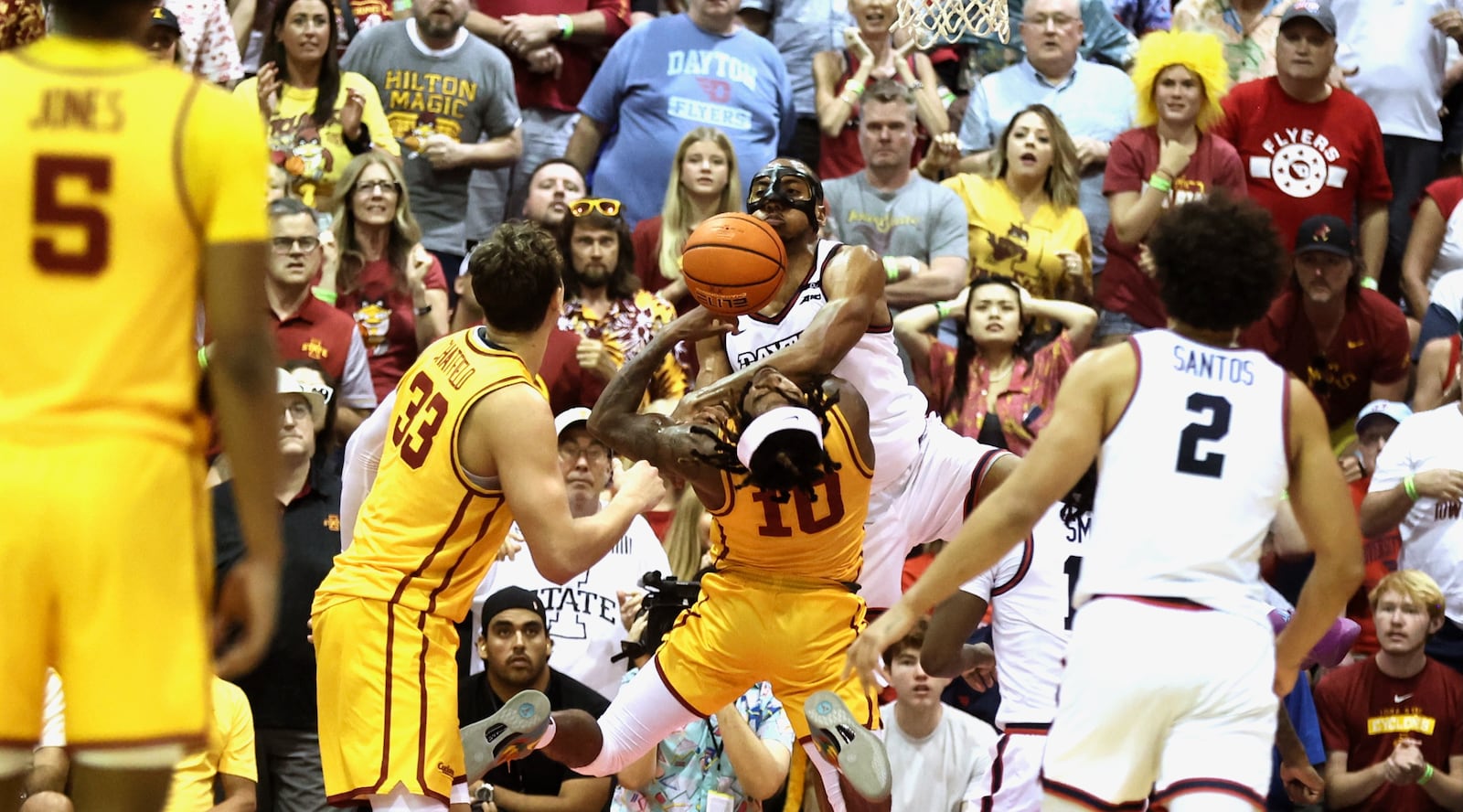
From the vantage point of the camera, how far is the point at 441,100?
10.6 meters

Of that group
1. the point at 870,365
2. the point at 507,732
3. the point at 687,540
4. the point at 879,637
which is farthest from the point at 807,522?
the point at 687,540

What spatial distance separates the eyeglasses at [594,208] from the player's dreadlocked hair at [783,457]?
3513mm

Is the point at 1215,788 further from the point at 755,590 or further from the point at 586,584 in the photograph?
the point at 586,584

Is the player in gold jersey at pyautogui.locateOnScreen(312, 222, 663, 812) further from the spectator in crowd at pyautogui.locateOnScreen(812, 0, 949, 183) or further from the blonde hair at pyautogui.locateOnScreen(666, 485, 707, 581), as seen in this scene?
the spectator in crowd at pyautogui.locateOnScreen(812, 0, 949, 183)

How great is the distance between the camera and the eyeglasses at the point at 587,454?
8.62 metres

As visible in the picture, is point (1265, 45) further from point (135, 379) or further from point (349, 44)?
point (135, 379)

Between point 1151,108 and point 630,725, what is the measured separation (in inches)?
225

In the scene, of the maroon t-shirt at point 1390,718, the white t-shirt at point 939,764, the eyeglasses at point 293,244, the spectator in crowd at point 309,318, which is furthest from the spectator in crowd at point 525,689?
the maroon t-shirt at point 1390,718

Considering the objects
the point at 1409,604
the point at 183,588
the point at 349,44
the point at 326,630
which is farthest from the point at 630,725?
the point at 349,44

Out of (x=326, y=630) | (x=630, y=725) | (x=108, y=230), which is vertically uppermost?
(x=108, y=230)

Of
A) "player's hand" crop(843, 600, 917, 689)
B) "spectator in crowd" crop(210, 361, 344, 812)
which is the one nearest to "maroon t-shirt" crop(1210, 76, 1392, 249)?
"spectator in crowd" crop(210, 361, 344, 812)

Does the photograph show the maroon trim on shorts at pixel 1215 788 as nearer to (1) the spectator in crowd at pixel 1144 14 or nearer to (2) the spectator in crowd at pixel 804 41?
(2) the spectator in crowd at pixel 804 41

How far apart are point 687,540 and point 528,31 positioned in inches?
153

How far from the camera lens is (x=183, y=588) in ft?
11.8
